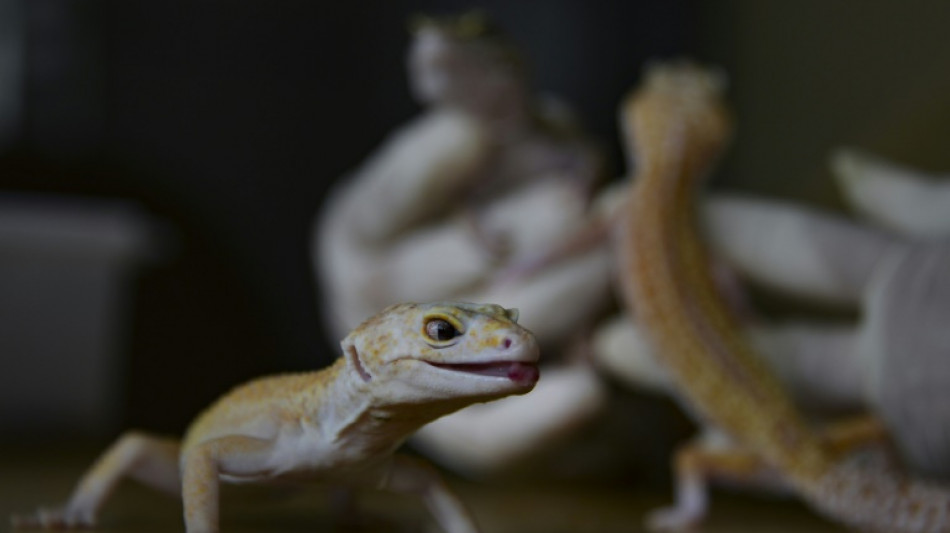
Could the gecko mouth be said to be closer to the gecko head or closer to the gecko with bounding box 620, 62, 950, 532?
the gecko head

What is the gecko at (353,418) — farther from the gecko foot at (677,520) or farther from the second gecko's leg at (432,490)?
the gecko foot at (677,520)

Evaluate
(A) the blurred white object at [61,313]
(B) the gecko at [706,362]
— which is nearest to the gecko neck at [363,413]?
(B) the gecko at [706,362]

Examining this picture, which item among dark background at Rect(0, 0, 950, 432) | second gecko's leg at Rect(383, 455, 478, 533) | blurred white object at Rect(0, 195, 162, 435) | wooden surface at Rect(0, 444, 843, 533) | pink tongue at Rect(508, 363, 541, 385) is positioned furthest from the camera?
dark background at Rect(0, 0, 950, 432)

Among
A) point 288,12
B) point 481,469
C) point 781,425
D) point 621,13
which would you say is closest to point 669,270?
point 781,425

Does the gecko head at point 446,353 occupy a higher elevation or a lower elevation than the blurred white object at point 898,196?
lower

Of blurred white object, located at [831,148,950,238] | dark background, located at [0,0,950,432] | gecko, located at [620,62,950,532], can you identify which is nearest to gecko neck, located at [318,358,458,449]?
gecko, located at [620,62,950,532]

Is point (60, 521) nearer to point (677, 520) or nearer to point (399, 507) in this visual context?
point (399, 507)

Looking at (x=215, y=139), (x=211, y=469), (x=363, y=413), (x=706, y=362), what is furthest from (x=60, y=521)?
(x=215, y=139)

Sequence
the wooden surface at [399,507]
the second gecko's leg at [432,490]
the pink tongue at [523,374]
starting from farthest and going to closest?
the wooden surface at [399,507]
the second gecko's leg at [432,490]
the pink tongue at [523,374]
